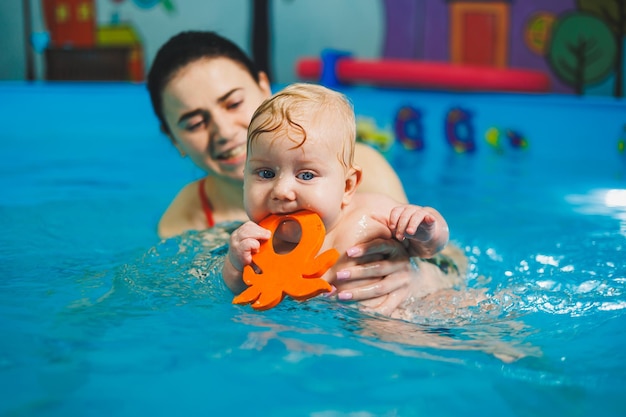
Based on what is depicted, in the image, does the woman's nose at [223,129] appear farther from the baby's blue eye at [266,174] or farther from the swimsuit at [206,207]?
the baby's blue eye at [266,174]

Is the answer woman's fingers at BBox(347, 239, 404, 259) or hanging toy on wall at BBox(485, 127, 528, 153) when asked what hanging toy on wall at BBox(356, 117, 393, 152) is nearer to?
hanging toy on wall at BBox(485, 127, 528, 153)

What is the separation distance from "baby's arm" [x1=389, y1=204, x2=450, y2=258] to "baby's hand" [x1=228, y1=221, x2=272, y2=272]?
36 centimetres

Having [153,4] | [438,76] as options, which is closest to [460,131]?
[438,76]

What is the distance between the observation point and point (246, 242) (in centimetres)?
202

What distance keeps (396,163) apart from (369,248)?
3.50 m

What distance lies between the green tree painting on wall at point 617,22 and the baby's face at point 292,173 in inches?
239

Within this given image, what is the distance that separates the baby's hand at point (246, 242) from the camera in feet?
6.61

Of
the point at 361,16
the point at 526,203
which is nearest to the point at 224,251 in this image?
the point at 526,203

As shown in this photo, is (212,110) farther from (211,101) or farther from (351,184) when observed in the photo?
(351,184)

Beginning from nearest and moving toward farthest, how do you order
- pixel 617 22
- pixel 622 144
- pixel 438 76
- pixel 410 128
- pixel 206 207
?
pixel 206 207 < pixel 622 144 < pixel 410 128 < pixel 438 76 < pixel 617 22

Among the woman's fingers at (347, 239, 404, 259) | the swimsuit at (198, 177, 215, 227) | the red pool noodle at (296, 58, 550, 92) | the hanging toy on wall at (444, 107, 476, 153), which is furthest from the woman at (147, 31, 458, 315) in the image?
the red pool noodle at (296, 58, 550, 92)

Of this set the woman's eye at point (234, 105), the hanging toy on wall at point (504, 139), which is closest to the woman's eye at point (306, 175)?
the woman's eye at point (234, 105)

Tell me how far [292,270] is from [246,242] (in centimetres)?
15

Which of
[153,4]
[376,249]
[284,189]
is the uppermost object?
[153,4]
